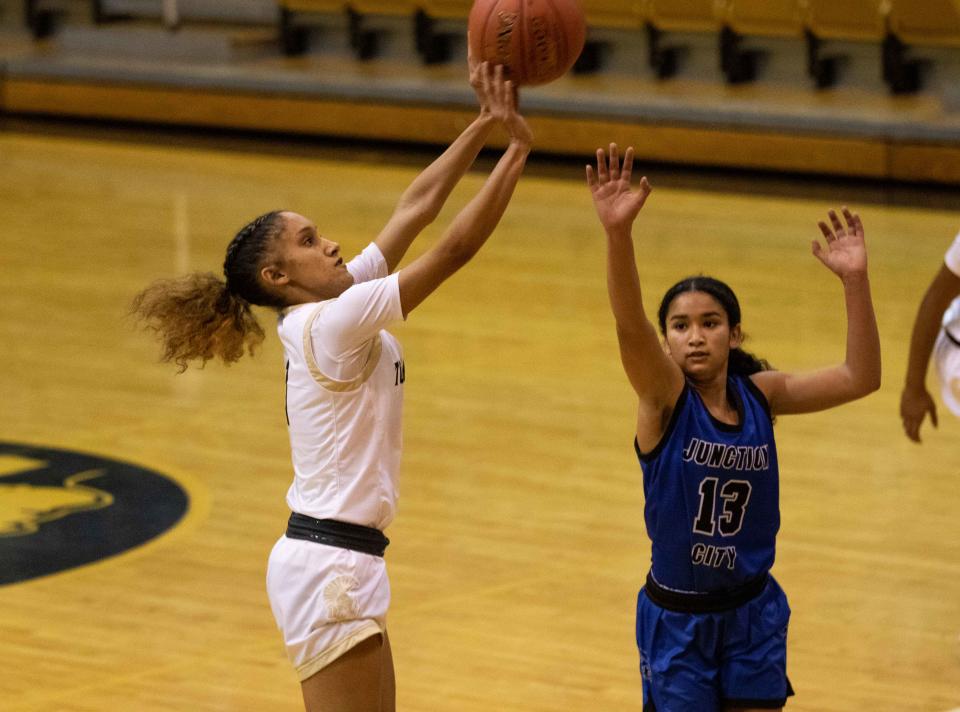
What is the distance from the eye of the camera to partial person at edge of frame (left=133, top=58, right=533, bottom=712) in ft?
11.5

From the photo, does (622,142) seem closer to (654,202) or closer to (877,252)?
(654,202)

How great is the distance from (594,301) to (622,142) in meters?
3.96

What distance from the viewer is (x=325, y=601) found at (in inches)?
138

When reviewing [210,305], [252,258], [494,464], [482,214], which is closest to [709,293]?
[482,214]

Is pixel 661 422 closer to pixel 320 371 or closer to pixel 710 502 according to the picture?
pixel 710 502

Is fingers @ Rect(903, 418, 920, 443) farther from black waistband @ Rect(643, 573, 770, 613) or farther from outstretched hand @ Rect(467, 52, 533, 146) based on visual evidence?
outstretched hand @ Rect(467, 52, 533, 146)

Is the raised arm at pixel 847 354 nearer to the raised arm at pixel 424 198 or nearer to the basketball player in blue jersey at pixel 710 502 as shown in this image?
the basketball player in blue jersey at pixel 710 502

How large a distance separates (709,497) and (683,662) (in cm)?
32

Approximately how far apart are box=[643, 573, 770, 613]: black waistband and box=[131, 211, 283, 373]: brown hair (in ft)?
3.20

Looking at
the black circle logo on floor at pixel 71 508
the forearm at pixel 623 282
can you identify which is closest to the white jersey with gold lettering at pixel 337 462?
the forearm at pixel 623 282

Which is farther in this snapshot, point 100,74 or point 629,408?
point 100,74

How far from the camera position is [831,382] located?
12.2 ft

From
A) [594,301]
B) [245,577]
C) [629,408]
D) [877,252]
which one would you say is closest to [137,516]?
[245,577]

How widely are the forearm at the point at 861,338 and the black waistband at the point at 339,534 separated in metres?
1.01
